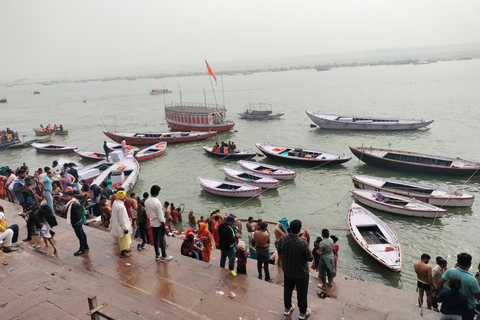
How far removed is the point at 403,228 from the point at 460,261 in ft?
38.8

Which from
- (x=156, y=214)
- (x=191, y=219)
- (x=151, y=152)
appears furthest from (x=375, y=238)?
(x=151, y=152)

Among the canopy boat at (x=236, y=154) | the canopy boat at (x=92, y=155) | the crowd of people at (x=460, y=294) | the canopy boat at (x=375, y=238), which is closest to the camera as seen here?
the crowd of people at (x=460, y=294)

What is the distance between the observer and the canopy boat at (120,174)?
2058cm

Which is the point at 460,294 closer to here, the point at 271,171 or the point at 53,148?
the point at 271,171

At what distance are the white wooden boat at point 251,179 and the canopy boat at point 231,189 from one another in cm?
89

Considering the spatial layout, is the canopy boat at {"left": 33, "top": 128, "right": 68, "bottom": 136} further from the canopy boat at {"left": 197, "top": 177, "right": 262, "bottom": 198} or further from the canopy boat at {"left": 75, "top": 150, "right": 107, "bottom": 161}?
the canopy boat at {"left": 197, "top": 177, "right": 262, "bottom": 198}

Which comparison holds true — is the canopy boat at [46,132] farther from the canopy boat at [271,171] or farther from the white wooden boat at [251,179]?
the canopy boat at [271,171]

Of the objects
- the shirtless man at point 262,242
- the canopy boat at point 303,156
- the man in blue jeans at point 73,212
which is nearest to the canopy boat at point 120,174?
the canopy boat at point 303,156

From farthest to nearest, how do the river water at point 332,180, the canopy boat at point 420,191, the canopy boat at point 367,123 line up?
the canopy boat at point 367,123, the canopy boat at point 420,191, the river water at point 332,180

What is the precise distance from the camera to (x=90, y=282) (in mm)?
7254

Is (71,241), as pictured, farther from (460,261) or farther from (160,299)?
(460,261)

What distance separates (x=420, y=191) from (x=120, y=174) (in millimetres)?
18225

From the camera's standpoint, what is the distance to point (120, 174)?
20953 millimetres

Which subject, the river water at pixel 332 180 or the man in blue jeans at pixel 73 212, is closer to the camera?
the man in blue jeans at pixel 73 212
